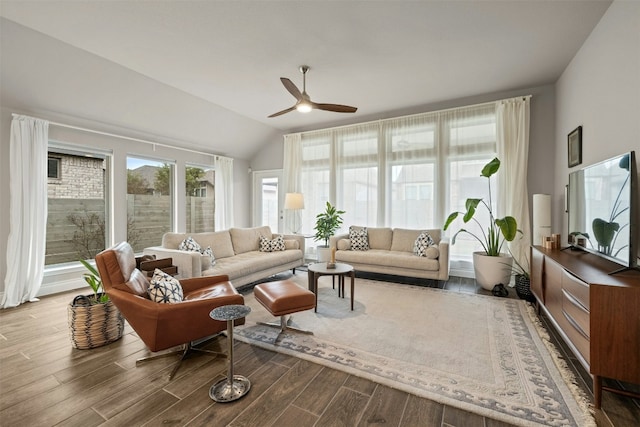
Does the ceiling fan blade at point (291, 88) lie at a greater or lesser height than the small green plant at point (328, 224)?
greater

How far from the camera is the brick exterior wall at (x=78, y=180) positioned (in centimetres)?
419

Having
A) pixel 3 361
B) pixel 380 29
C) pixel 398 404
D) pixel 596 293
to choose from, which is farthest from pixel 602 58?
pixel 3 361

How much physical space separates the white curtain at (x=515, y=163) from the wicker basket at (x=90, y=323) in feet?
16.9

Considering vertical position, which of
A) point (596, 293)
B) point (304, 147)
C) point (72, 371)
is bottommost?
point (72, 371)

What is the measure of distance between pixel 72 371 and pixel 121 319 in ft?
1.78

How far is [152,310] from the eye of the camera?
78.0 inches

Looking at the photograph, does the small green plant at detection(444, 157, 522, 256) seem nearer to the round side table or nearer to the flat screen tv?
the flat screen tv

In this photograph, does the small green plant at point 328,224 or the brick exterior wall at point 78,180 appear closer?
the brick exterior wall at point 78,180

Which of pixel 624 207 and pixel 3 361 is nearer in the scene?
pixel 624 207

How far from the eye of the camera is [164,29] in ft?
9.34

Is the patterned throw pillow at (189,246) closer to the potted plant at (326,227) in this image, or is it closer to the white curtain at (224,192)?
the potted plant at (326,227)

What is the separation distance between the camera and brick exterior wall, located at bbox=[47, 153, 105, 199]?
13.7 feet

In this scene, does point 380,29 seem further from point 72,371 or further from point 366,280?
point 72,371

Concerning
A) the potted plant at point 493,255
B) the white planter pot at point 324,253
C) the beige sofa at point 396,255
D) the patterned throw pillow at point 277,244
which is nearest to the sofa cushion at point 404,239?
the beige sofa at point 396,255
